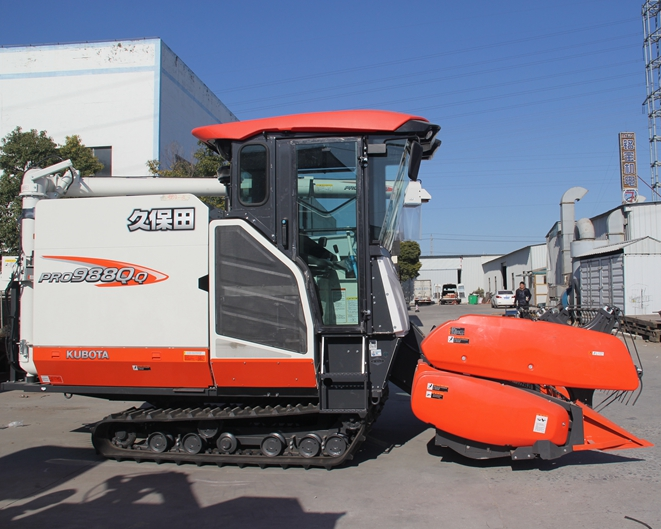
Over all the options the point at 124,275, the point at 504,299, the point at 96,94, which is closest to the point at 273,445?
the point at 124,275

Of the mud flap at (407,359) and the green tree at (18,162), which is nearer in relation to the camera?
the mud flap at (407,359)

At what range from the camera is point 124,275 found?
5094mm

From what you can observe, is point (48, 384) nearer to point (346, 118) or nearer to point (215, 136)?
point (215, 136)

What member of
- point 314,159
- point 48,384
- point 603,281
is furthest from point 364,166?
point 603,281

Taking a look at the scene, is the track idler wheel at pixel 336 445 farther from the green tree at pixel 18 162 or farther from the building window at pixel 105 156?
the building window at pixel 105 156

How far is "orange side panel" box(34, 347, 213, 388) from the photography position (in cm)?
498

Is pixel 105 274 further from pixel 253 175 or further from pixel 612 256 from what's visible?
pixel 612 256

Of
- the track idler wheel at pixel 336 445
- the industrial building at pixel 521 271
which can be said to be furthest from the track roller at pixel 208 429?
the industrial building at pixel 521 271

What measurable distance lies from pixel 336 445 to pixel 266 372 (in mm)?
940

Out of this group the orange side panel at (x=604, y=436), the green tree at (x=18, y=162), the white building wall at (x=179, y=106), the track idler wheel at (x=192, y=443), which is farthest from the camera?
the white building wall at (x=179, y=106)

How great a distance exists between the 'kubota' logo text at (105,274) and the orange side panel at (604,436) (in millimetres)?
3933

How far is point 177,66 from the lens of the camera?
20719 mm

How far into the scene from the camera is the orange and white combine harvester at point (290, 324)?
4.73m

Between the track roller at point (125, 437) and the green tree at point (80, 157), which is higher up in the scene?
the green tree at point (80, 157)
